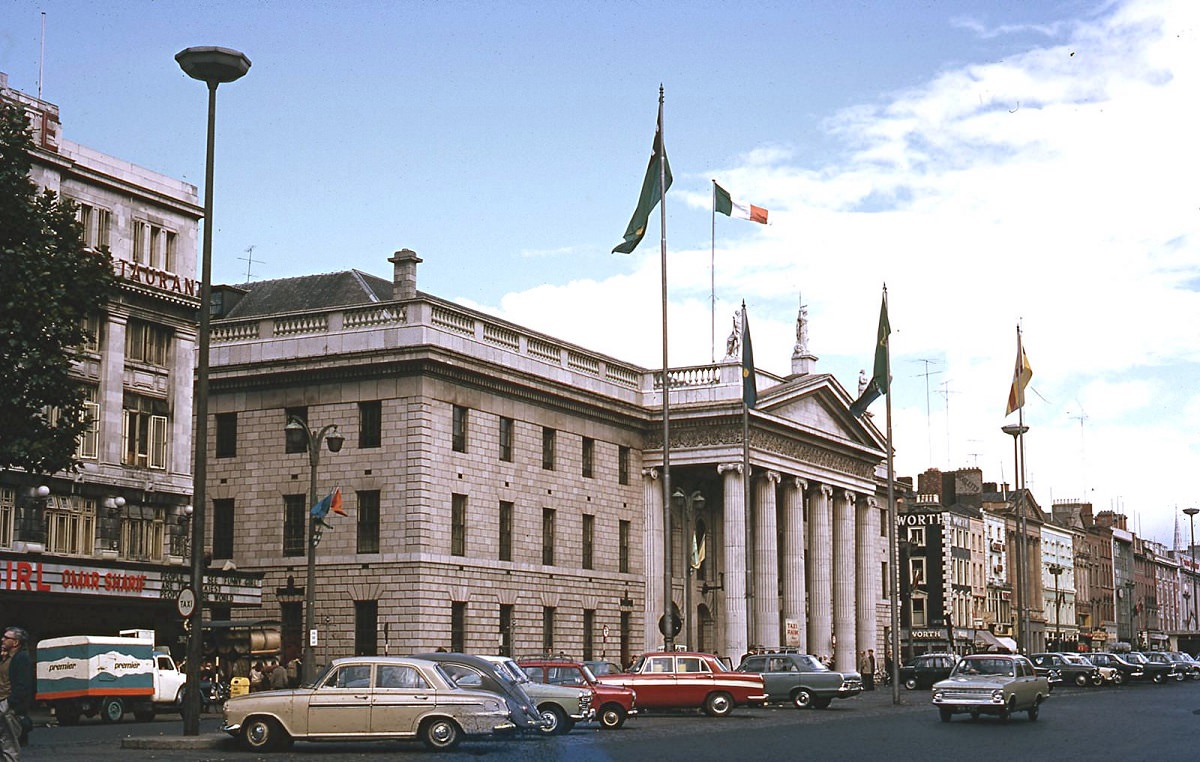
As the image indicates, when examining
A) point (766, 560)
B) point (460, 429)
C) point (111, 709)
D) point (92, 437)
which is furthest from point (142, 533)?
point (766, 560)

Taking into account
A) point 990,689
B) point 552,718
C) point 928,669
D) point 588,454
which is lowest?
point 928,669

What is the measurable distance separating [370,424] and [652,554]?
54.2 feet

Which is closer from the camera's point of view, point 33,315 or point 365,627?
point 33,315

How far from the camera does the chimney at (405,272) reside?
195 feet

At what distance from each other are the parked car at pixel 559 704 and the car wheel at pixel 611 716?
1.32 metres

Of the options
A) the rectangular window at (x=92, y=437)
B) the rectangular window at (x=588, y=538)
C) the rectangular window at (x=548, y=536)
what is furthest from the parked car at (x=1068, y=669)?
the rectangular window at (x=92, y=437)

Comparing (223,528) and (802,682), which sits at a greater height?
(223,528)

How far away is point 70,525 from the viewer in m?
47.7

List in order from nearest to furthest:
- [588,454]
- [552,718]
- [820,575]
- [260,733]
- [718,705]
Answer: [260,733] < [552,718] < [718,705] < [588,454] < [820,575]

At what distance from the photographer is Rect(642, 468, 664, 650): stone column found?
66000mm

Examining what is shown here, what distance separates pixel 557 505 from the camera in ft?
201

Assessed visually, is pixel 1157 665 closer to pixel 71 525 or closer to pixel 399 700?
pixel 71 525

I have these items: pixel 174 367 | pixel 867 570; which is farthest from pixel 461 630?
pixel 867 570

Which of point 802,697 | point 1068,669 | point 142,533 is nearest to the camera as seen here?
point 802,697
